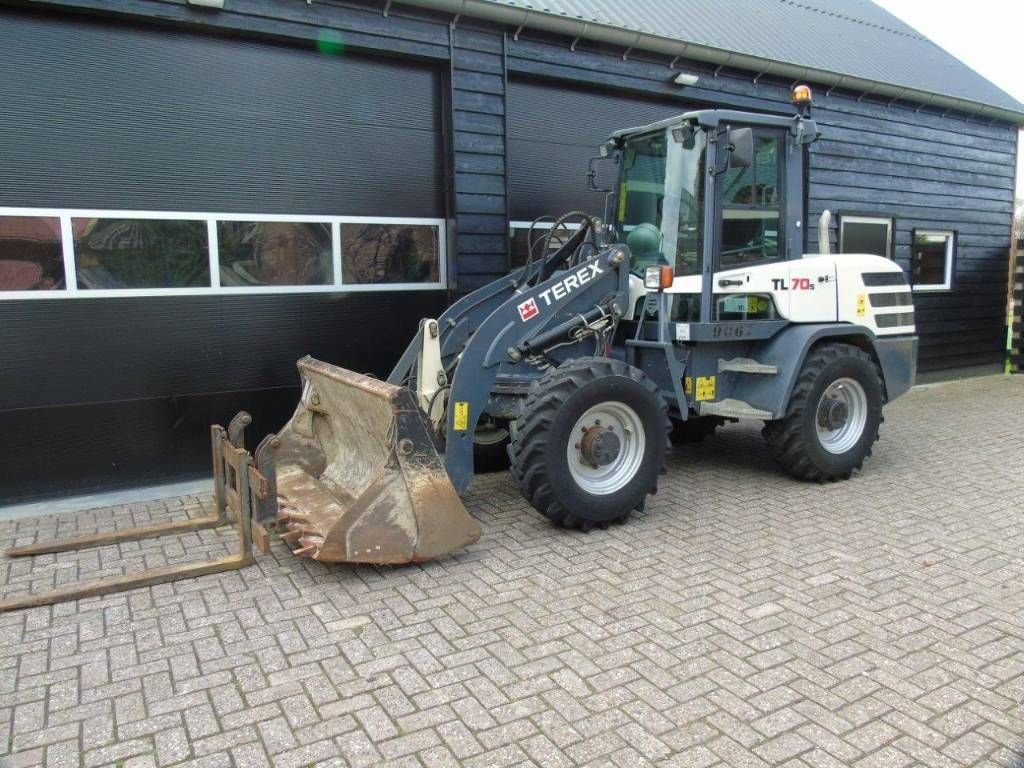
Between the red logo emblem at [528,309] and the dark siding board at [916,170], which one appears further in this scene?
the dark siding board at [916,170]

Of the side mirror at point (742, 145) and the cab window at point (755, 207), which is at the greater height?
the side mirror at point (742, 145)

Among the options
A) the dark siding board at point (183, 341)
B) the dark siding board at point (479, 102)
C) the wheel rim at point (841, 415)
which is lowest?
the wheel rim at point (841, 415)

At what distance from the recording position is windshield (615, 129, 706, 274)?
570 cm

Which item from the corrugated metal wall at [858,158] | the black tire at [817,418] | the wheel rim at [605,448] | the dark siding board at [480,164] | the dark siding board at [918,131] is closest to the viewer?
the wheel rim at [605,448]

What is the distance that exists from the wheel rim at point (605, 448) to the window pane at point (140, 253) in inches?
135

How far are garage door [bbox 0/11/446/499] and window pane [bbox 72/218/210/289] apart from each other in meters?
0.01

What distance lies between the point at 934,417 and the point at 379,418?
7.21 m

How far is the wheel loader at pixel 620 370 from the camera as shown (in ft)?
14.4

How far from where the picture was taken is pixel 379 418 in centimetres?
454

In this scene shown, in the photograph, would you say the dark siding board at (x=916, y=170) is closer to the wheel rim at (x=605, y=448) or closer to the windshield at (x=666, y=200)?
the windshield at (x=666, y=200)

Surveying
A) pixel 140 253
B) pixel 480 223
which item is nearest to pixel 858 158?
pixel 480 223

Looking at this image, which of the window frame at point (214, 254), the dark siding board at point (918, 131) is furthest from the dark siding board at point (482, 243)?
the dark siding board at point (918, 131)

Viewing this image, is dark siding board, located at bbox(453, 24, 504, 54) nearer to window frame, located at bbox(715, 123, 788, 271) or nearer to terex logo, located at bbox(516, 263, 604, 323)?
window frame, located at bbox(715, 123, 788, 271)

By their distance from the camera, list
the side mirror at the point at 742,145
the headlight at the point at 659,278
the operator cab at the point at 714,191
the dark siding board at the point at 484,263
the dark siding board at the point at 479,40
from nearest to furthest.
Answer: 1. the side mirror at the point at 742,145
2. the headlight at the point at 659,278
3. the operator cab at the point at 714,191
4. the dark siding board at the point at 479,40
5. the dark siding board at the point at 484,263
